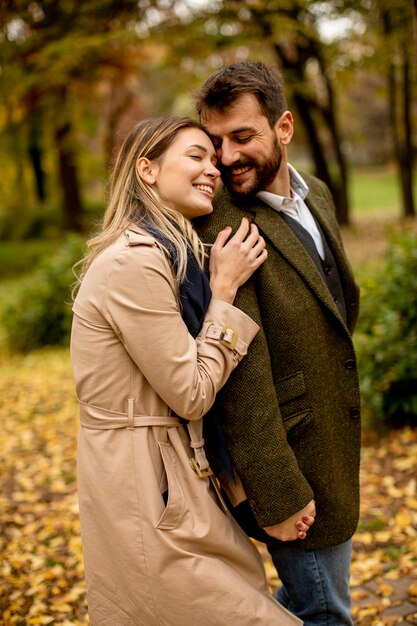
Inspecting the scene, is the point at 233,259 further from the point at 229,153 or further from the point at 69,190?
the point at 69,190

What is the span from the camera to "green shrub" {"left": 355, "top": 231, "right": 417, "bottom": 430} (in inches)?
184

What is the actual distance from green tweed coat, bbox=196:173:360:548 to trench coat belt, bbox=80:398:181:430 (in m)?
0.18

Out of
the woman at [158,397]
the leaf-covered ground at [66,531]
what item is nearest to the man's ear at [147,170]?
the woman at [158,397]

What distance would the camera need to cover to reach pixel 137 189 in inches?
80.5

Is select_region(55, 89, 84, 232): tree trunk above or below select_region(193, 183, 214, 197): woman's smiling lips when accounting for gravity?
above

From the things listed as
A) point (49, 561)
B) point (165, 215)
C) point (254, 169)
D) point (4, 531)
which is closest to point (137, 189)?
point (165, 215)

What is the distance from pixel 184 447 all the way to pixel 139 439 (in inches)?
5.7

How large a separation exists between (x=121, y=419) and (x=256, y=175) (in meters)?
0.93

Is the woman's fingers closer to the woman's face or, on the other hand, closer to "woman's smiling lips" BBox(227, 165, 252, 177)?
the woman's face

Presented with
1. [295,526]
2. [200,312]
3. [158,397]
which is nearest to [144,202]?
[200,312]

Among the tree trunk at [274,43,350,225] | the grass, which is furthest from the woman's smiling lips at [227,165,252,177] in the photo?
the grass

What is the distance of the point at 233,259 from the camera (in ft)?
6.56

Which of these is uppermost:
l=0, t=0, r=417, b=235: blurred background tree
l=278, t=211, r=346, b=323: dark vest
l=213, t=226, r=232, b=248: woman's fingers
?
l=0, t=0, r=417, b=235: blurred background tree

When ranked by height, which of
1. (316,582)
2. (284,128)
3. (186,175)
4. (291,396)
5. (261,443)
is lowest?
(316,582)
